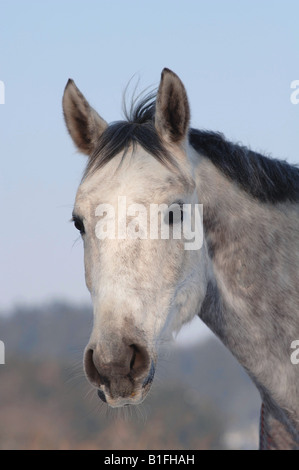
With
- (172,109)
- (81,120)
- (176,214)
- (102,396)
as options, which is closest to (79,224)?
(176,214)

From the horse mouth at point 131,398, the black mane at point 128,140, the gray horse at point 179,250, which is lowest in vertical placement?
the horse mouth at point 131,398

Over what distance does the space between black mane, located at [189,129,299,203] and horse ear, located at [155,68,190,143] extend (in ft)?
1.02

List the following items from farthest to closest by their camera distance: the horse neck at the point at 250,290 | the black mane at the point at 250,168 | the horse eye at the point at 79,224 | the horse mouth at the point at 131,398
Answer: the black mane at the point at 250,168 < the horse neck at the point at 250,290 < the horse eye at the point at 79,224 < the horse mouth at the point at 131,398

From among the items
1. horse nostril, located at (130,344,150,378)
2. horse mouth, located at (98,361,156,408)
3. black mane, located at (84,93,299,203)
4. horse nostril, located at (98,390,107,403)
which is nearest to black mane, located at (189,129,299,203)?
black mane, located at (84,93,299,203)

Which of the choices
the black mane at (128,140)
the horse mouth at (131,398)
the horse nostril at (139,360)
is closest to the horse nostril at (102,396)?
the horse mouth at (131,398)

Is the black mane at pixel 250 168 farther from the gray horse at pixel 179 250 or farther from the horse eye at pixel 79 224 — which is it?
the horse eye at pixel 79 224

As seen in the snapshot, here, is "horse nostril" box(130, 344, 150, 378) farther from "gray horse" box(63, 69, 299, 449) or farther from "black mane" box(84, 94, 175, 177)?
"black mane" box(84, 94, 175, 177)

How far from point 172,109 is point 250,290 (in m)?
1.56

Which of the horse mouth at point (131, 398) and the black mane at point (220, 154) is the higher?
the black mane at point (220, 154)

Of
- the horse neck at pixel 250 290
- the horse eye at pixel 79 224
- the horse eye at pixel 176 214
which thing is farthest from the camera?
the horse neck at pixel 250 290

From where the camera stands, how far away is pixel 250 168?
539cm

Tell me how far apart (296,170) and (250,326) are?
150 cm

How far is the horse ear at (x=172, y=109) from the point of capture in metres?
5.00

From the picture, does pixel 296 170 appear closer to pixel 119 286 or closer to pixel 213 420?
pixel 119 286
